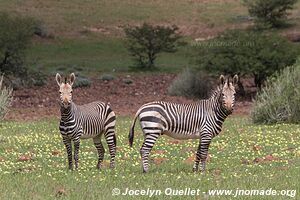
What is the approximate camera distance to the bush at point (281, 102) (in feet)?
69.0

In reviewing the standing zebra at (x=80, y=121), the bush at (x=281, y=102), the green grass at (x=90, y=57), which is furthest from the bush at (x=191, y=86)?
the standing zebra at (x=80, y=121)

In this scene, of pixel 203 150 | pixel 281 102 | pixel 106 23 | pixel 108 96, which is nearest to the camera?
pixel 203 150

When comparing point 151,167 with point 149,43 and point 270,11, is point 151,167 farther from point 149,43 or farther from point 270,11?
point 270,11

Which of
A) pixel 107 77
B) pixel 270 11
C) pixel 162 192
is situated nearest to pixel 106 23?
pixel 270 11

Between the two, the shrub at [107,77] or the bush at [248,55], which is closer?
the bush at [248,55]

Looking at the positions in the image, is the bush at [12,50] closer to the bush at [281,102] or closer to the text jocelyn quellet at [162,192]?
the bush at [281,102]

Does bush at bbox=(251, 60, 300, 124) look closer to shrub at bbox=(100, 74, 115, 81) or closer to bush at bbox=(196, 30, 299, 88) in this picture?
bush at bbox=(196, 30, 299, 88)

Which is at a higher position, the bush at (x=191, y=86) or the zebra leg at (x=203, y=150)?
the zebra leg at (x=203, y=150)

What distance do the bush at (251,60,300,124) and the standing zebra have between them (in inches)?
364

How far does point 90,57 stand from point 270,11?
49.2ft

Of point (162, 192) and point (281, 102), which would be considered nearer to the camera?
point (162, 192)

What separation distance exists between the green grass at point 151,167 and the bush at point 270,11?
32.6 meters

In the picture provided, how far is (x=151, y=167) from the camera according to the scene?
12.9 meters

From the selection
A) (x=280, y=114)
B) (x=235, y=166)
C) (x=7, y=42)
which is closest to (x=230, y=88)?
(x=235, y=166)
